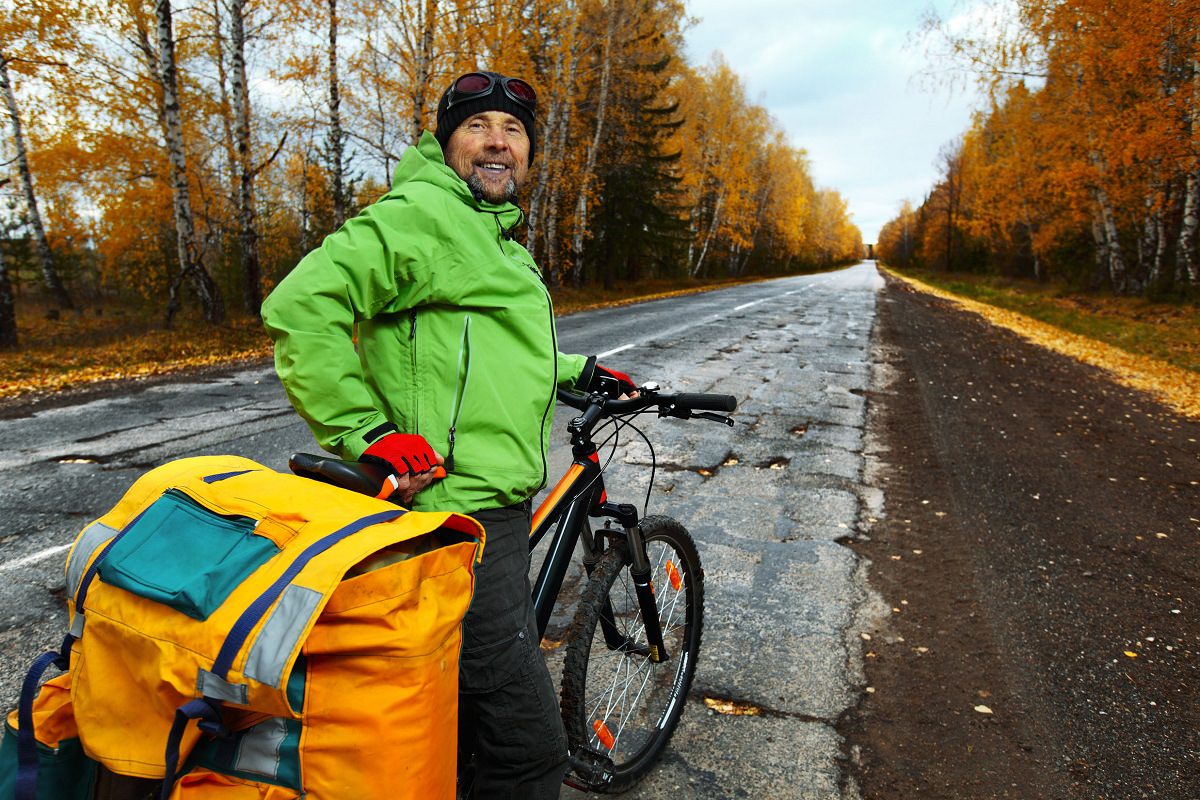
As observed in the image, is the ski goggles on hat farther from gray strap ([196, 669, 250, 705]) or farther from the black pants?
gray strap ([196, 669, 250, 705])

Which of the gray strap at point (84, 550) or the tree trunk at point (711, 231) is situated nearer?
the gray strap at point (84, 550)

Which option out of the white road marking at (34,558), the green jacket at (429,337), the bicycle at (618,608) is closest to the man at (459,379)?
the green jacket at (429,337)

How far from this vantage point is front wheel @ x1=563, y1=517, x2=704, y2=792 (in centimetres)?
209

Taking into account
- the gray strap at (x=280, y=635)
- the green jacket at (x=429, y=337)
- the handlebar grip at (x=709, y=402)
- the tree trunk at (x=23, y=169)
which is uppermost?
the tree trunk at (x=23, y=169)

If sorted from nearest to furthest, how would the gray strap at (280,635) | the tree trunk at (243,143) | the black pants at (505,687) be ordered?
the gray strap at (280,635)
the black pants at (505,687)
the tree trunk at (243,143)

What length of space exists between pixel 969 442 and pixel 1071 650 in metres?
3.74

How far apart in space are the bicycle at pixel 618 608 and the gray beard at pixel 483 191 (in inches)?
25.3

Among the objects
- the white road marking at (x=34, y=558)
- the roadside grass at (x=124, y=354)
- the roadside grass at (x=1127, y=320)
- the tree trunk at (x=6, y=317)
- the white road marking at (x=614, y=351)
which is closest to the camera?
the white road marking at (x=34, y=558)

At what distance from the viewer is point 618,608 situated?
233 cm

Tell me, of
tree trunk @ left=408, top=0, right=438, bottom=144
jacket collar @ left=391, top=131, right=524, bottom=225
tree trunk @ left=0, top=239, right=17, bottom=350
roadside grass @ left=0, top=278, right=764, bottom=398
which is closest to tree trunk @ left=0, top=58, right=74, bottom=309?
roadside grass @ left=0, top=278, right=764, bottom=398

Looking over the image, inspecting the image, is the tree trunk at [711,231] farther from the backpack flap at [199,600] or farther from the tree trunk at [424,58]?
the backpack flap at [199,600]

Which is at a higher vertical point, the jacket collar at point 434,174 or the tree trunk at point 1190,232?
the tree trunk at point 1190,232

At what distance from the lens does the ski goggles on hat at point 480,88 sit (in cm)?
187

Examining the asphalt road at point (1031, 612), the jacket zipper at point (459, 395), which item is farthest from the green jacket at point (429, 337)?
the asphalt road at point (1031, 612)
